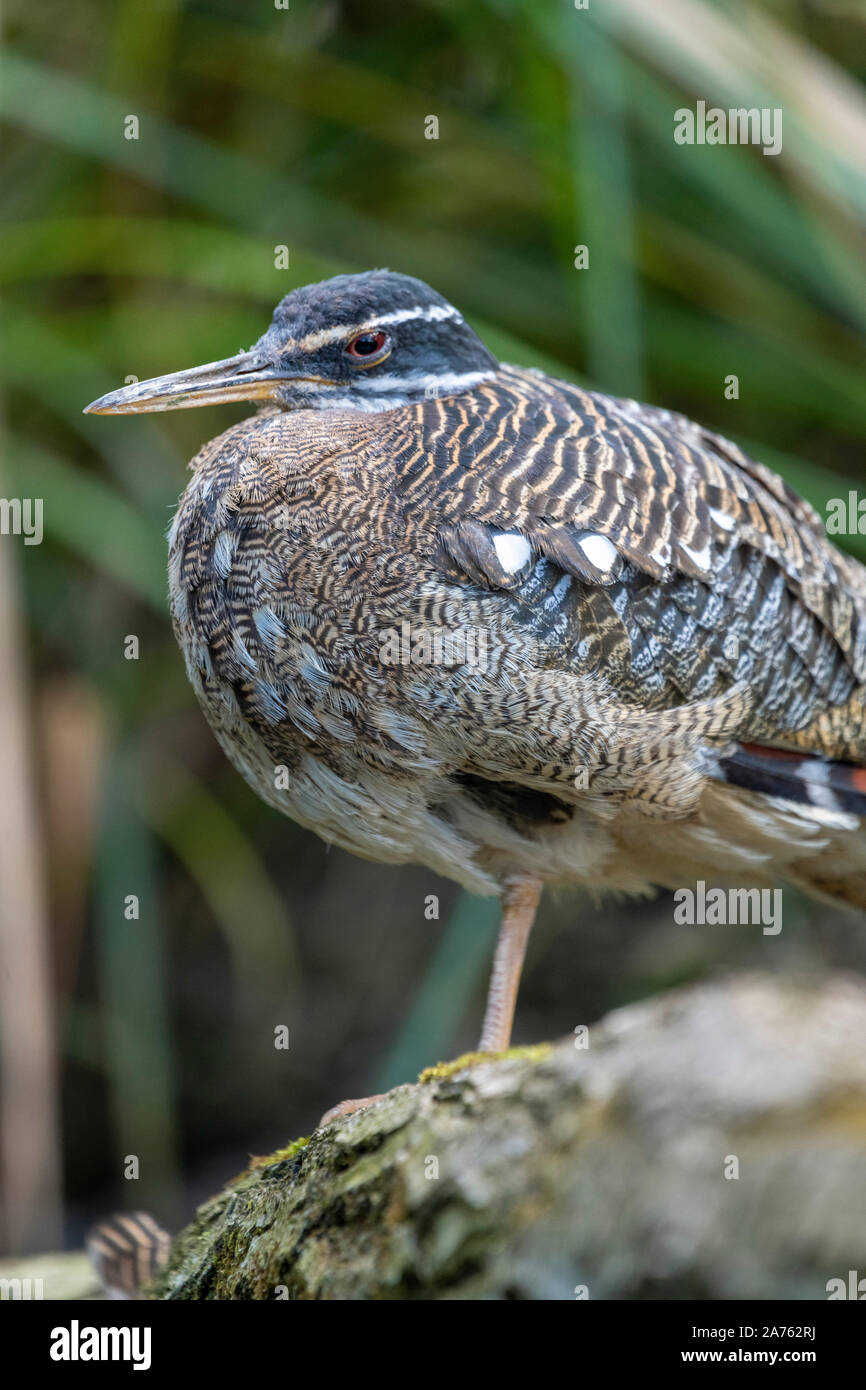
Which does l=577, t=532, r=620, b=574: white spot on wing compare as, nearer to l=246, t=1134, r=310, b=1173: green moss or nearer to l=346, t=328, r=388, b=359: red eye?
l=346, t=328, r=388, b=359: red eye

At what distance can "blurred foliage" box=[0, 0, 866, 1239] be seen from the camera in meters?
4.35

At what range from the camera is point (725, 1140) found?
152 centimetres

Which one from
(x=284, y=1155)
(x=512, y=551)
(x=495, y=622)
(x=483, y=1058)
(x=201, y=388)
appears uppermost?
(x=201, y=388)

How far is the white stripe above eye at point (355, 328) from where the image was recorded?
296 cm

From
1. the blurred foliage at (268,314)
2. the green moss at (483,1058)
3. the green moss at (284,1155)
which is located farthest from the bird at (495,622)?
the blurred foliage at (268,314)

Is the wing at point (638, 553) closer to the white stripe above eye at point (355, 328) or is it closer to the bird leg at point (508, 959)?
the white stripe above eye at point (355, 328)

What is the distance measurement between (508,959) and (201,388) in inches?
58.1

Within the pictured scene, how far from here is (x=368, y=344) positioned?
2988 mm

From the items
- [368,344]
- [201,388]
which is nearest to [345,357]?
[368,344]

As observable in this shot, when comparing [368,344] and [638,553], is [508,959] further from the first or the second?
[368,344]

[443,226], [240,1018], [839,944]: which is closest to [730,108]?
[443,226]

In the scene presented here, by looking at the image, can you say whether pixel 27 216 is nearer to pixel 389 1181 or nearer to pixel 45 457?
pixel 45 457

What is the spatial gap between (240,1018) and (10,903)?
2147mm

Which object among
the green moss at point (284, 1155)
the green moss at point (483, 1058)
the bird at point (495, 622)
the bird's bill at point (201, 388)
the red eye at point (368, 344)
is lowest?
the green moss at point (284, 1155)
